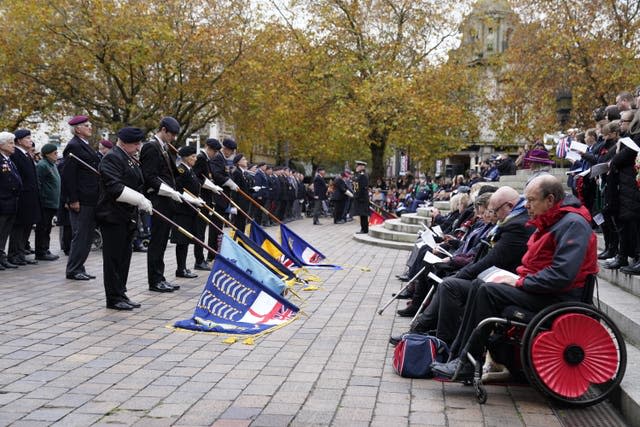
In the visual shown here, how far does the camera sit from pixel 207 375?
5.70m

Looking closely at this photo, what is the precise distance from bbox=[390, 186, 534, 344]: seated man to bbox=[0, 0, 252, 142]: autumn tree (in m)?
20.6

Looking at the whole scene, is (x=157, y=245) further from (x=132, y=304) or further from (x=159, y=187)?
(x=132, y=304)

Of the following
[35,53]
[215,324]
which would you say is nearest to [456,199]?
[215,324]

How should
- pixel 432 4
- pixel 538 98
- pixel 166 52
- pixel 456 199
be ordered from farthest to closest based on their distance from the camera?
pixel 432 4 < pixel 538 98 < pixel 166 52 < pixel 456 199

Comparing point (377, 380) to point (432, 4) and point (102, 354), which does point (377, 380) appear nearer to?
point (102, 354)

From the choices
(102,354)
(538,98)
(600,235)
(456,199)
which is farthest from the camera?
(538,98)

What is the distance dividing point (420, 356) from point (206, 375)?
1653mm

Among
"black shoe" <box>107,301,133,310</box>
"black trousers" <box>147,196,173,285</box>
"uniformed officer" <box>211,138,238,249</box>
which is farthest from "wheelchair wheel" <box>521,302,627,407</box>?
"uniformed officer" <box>211,138,238,249</box>

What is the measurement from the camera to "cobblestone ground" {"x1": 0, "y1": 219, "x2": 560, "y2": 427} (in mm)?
4738

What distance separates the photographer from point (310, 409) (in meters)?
4.87

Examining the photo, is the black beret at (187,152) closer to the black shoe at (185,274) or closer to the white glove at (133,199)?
the black shoe at (185,274)

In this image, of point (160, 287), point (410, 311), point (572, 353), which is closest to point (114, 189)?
point (160, 287)

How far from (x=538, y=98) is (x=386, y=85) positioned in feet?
20.2

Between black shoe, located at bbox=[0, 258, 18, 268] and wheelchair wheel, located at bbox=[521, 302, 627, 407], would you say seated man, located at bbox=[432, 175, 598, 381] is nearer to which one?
wheelchair wheel, located at bbox=[521, 302, 627, 407]
